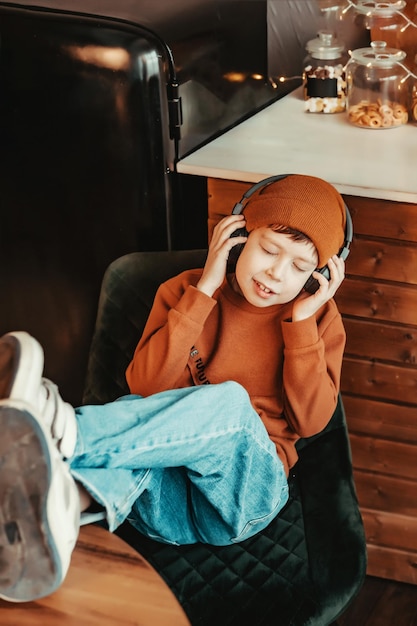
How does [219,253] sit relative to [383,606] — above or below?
above

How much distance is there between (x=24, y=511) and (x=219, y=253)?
1.99ft

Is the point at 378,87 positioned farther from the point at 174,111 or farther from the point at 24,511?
the point at 24,511

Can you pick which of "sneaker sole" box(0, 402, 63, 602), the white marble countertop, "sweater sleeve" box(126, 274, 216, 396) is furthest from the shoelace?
the white marble countertop

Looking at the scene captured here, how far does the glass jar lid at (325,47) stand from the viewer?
1.92 meters

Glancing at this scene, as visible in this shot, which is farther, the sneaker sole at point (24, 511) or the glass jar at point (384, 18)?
the glass jar at point (384, 18)

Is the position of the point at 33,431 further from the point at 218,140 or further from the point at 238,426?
the point at 218,140

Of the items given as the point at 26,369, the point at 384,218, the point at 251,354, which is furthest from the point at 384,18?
the point at 26,369

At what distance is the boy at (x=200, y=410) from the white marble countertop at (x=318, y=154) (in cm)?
24

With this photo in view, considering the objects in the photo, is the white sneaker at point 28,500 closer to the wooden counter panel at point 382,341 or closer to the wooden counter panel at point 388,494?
the wooden counter panel at point 382,341

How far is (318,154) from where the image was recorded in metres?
1.74

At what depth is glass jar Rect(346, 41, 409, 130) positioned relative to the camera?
6.04 ft

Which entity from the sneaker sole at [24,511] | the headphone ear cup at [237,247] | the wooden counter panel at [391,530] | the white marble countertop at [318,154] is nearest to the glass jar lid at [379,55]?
the white marble countertop at [318,154]

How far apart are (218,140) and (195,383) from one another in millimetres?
593

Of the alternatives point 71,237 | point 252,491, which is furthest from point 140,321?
point 252,491
